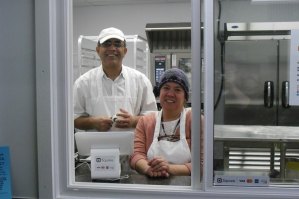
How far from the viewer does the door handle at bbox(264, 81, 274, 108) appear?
1.83 m

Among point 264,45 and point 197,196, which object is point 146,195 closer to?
point 197,196

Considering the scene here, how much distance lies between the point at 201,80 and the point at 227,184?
43cm

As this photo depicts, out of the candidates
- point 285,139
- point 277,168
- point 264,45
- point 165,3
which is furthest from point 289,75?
point 165,3

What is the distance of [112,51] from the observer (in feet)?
8.19

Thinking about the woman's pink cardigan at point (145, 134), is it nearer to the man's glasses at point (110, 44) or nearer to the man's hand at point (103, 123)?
the man's hand at point (103, 123)

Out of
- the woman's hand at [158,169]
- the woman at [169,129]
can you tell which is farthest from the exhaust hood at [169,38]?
the woman's hand at [158,169]

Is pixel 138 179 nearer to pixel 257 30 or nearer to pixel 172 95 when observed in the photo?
pixel 172 95

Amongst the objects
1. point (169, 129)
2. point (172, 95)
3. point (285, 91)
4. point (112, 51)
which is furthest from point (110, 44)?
point (285, 91)

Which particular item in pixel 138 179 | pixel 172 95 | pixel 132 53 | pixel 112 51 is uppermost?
pixel 132 53

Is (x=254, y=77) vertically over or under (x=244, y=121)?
over

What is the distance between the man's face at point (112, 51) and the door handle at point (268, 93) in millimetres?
1125

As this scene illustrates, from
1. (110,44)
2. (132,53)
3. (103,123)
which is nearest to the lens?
(103,123)

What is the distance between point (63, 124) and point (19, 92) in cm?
24

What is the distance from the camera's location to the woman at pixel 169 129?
6.16ft
